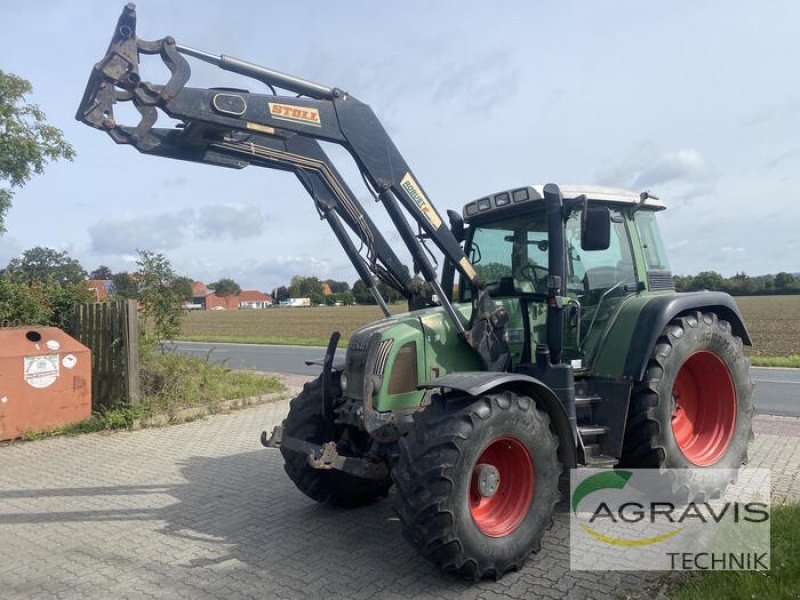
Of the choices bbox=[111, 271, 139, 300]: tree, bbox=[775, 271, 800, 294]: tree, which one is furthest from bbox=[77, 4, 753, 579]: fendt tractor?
bbox=[775, 271, 800, 294]: tree

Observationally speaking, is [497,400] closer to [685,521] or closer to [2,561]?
[685,521]

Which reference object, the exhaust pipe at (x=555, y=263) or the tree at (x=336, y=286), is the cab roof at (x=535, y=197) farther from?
the tree at (x=336, y=286)

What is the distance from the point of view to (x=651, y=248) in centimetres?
586

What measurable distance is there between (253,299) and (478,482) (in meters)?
135

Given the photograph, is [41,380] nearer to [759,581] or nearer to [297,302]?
[759,581]

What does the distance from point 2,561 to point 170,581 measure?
139 cm

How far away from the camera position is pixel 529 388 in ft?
14.1

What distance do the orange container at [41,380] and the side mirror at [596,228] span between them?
722cm

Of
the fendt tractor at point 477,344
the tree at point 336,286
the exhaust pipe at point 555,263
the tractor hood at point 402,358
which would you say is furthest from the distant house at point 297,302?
the exhaust pipe at point 555,263

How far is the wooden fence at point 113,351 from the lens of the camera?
9.24 m

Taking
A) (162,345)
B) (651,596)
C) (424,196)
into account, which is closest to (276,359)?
(162,345)

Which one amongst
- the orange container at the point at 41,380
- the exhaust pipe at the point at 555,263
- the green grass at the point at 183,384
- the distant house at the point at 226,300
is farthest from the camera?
the distant house at the point at 226,300

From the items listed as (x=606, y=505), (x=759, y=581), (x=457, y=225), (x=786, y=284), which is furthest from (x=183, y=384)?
(x=786, y=284)

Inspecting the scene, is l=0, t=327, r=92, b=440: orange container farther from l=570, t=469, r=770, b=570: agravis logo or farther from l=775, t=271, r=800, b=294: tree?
l=775, t=271, r=800, b=294: tree
